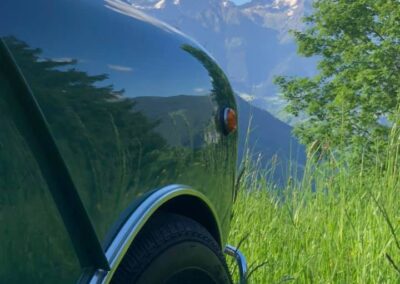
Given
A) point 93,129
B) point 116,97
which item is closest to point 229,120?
point 116,97

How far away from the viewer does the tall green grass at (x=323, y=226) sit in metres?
2.90

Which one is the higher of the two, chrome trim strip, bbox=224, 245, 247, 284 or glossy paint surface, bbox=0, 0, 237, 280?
glossy paint surface, bbox=0, 0, 237, 280

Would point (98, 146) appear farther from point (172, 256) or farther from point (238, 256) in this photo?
point (238, 256)

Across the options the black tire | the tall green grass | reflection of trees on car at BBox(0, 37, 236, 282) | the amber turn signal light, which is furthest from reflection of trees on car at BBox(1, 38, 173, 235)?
the tall green grass

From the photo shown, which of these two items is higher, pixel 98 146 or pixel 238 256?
pixel 98 146

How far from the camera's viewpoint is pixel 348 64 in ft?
90.6

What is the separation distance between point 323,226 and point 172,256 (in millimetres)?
2032

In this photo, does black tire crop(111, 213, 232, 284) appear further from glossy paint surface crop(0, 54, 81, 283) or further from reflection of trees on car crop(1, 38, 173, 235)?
glossy paint surface crop(0, 54, 81, 283)

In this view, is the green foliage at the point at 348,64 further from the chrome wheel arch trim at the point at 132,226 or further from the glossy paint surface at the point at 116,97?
the chrome wheel arch trim at the point at 132,226

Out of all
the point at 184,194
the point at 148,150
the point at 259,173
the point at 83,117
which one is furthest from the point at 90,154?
the point at 259,173

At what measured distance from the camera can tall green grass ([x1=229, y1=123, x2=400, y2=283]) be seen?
2900mm

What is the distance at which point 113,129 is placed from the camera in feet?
4.87

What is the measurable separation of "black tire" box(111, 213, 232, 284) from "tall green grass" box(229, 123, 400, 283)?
66 cm

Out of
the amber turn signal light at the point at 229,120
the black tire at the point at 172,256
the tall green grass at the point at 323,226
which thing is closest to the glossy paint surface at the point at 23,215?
the black tire at the point at 172,256
